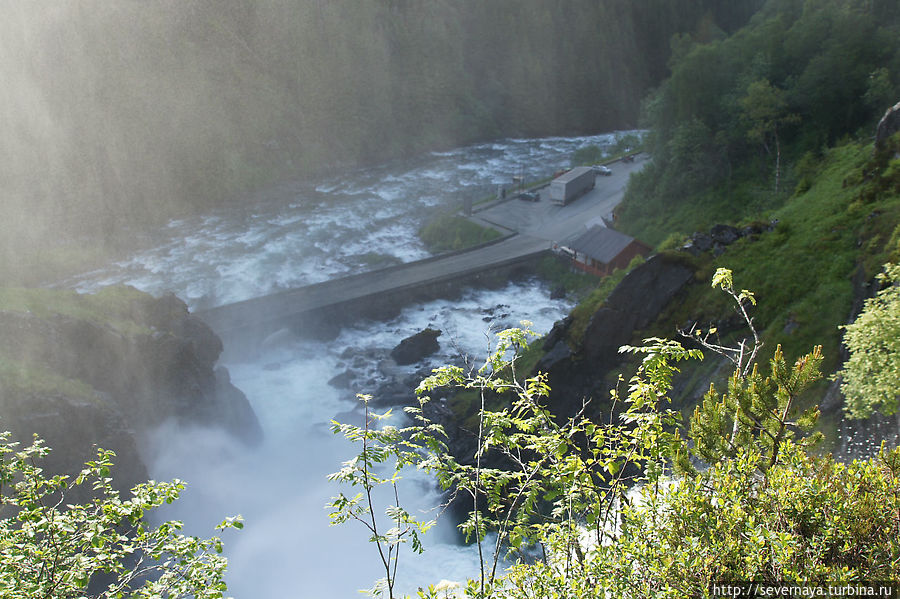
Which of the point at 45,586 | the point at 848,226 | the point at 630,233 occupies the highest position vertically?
the point at 45,586

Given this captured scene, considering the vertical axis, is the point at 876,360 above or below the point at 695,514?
below

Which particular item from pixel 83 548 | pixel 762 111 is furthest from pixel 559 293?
pixel 83 548

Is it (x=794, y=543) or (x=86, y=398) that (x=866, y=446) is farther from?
(x=86, y=398)

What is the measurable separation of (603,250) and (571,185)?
652 inches

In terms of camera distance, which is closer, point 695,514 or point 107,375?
point 695,514

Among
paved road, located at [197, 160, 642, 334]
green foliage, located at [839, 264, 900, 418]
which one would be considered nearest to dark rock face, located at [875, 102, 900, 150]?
green foliage, located at [839, 264, 900, 418]

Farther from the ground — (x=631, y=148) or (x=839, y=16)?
(x=839, y=16)

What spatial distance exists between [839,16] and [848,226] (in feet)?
91.2

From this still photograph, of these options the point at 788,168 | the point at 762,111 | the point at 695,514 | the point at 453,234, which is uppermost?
the point at 762,111

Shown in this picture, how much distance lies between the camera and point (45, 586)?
7023 millimetres

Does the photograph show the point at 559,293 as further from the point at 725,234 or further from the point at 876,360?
the point at 876,360

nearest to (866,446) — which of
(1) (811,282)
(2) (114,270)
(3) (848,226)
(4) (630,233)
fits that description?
(1) (811,282)

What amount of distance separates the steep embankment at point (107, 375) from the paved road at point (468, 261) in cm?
668

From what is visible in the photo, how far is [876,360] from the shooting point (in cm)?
1302
